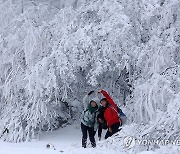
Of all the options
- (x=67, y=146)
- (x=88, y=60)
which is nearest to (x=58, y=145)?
(x=67, y=146)

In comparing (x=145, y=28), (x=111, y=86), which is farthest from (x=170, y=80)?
(x=111, y=86)

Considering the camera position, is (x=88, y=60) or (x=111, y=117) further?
(x=88, y=60)

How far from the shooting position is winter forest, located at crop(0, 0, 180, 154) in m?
8.30

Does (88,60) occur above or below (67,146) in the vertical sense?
above

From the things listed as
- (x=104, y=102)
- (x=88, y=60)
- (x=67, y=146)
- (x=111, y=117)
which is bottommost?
(x=67, y=146)

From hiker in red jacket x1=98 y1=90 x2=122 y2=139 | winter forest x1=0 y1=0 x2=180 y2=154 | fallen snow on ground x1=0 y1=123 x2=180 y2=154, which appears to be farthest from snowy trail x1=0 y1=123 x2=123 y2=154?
hiker in red jacket x1=98 y1=90 x2=122 y2=139

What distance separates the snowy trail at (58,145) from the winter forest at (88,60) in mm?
308

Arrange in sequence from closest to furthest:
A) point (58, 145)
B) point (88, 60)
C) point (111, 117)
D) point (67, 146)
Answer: point (111, 117) → point (67, 146) → point (58, 145) → point (88, 60)

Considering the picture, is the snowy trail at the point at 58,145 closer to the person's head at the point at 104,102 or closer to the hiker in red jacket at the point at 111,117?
the hiker in red jacket at the point at 111,117

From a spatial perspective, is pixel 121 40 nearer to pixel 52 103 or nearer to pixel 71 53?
pixel 71 53

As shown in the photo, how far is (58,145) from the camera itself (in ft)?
28.3

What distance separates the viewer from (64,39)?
9.00 m

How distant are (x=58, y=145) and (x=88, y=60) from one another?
227cm

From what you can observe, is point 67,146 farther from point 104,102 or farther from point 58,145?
point 104,102
